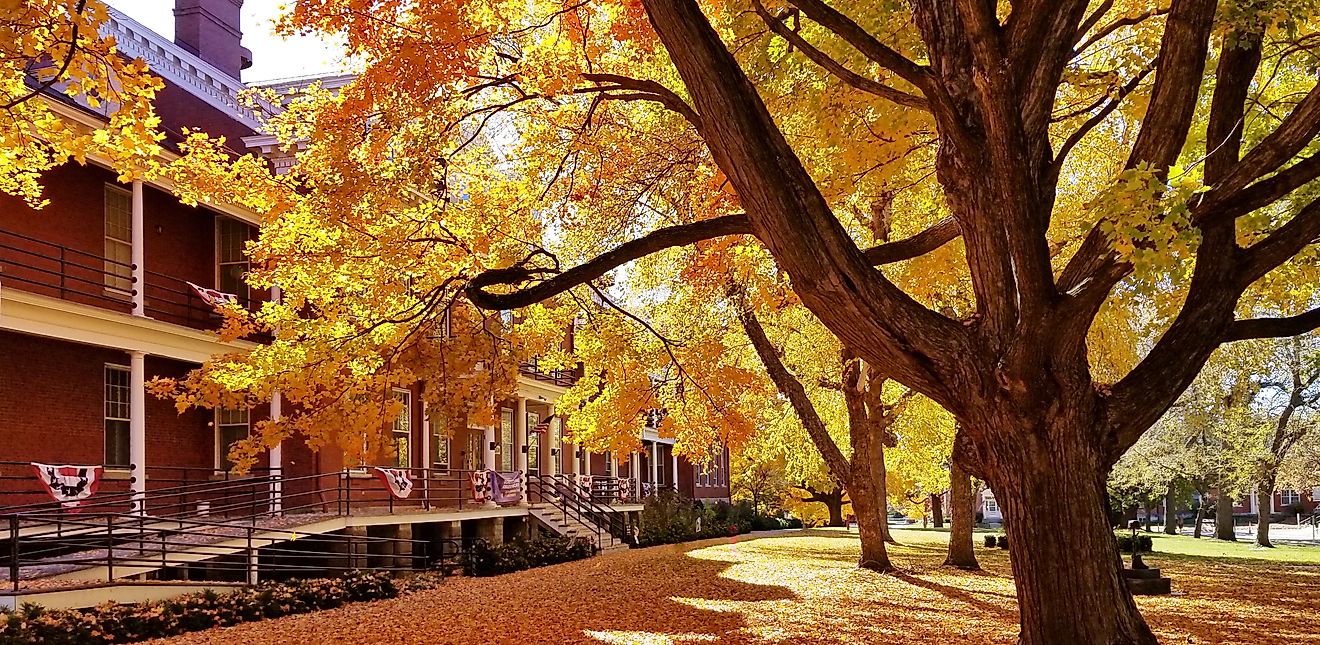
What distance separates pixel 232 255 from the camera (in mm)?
21656

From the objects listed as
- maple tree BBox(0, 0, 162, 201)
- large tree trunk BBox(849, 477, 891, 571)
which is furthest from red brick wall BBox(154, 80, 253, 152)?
large tree trunk BBox(849, 477, 891, 571)

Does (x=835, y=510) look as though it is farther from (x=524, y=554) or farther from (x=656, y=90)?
(x=656, y=90)

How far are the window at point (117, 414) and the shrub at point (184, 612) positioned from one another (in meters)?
4.90

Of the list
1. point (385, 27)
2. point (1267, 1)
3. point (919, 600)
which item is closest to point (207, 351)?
point (385, 27)

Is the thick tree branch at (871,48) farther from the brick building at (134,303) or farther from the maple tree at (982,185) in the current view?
the brick building at (134,303)

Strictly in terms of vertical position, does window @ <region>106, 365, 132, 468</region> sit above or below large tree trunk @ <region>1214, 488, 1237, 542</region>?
above

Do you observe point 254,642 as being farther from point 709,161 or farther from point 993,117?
point 993,117

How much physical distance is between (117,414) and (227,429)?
9.13ft

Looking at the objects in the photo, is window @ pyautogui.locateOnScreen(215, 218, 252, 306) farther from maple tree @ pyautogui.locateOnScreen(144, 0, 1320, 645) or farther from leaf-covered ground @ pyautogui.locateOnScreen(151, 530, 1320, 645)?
maple tree @ pyautogui.locateOnScreen(144, 0, 1320, 645)

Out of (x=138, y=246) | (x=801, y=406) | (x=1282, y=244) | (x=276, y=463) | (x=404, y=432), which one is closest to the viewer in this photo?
(x=1282, y=244)

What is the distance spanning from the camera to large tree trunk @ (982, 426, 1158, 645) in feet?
23.1

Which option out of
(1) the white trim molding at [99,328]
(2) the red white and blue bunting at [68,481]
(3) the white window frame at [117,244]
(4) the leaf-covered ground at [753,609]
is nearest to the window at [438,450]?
(4) the leaf-covered ground at [753,609]

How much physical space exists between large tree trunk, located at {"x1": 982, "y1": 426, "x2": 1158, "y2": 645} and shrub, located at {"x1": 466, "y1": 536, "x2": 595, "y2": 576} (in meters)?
16.1

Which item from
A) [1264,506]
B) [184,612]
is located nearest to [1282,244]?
[184,612]
